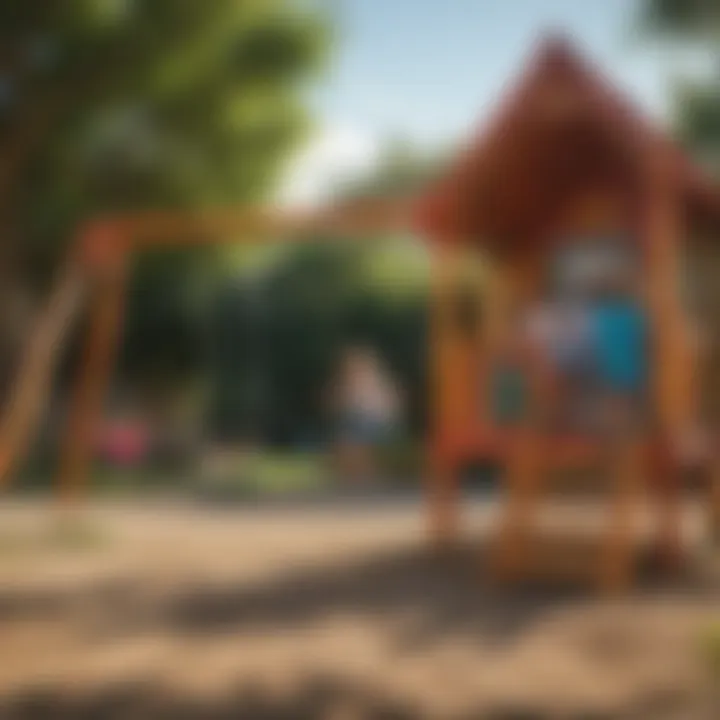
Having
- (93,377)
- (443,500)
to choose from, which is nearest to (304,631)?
(93,377)

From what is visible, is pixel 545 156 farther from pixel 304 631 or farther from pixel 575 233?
pixel 304 631

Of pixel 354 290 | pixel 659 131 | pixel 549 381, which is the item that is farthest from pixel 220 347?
pixel 659 131

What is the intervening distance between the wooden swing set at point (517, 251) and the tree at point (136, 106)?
0.03 m

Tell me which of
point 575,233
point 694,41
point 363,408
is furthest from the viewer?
point 363,408

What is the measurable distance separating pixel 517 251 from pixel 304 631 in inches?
13.1

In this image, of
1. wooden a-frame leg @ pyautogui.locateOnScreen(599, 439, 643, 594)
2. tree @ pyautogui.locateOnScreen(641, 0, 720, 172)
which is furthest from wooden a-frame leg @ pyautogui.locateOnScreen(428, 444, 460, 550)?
tree @ pyautogui.locateOnScreen(641, 0, 720, 172)

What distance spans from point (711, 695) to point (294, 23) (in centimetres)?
42

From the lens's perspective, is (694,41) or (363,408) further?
(363,408)

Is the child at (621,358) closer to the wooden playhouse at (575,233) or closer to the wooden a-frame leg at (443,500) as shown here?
the wooden playhouse at (575,233)

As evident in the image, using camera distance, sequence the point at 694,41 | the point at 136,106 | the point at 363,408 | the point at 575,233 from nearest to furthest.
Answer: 1. the point at 694,41
2. the point at 136,106
3. the point at 575,233
4. the point at 363,408

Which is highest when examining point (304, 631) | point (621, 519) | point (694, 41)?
point (694, 41)

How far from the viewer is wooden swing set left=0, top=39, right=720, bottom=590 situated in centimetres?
65

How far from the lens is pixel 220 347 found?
85 centimetres

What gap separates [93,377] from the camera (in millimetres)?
752
